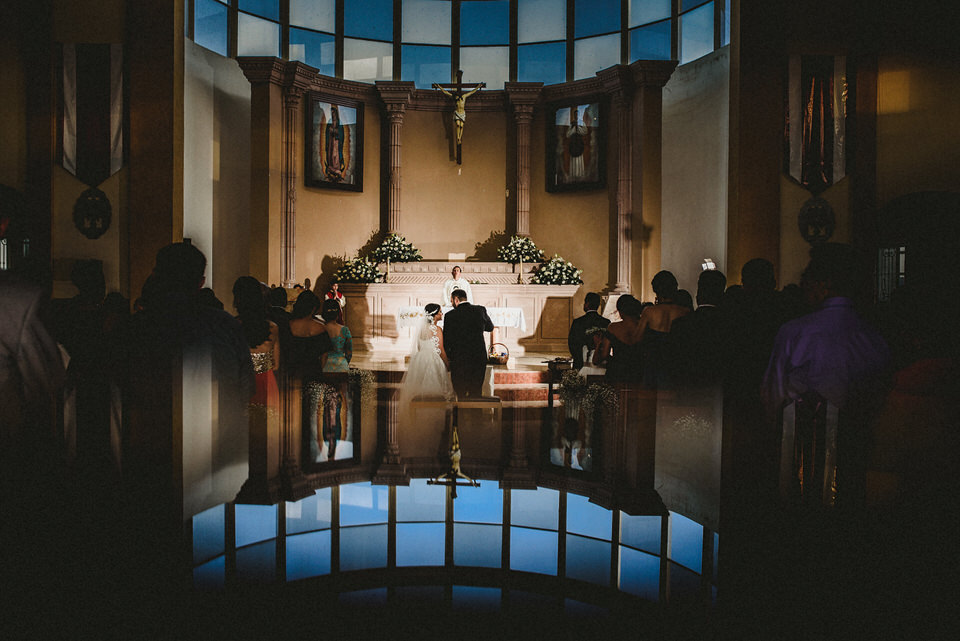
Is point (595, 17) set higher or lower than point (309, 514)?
higher

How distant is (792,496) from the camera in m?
1.61

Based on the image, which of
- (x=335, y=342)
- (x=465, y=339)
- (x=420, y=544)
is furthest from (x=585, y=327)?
(x=420, y=544)

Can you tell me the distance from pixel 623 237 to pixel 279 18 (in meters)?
8.99

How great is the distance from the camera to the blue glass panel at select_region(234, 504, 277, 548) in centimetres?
135

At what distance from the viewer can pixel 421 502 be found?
172cm

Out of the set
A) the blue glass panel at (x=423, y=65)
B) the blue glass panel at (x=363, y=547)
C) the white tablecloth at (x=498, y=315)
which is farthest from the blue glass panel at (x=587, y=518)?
the blue glass panel at (x=423, y=65)

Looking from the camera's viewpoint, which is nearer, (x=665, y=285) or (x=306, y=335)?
(x=665, y=285)

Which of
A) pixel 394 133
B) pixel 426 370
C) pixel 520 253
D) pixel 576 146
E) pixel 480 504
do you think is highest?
pixel 394 133

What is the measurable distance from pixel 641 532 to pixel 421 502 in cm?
58

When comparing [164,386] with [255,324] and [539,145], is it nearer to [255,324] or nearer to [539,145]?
[255,324]

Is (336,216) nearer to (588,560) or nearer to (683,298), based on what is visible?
(683,298)

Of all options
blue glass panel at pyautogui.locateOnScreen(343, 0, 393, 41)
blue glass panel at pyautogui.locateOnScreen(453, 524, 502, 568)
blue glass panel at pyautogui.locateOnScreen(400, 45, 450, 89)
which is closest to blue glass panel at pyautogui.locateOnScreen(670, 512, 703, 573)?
blue glass panel at pyautogui.locateOnScreen(453, 524, 502, 568)

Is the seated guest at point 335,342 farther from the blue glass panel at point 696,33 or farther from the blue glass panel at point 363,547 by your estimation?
the blue glass panel at point 696,33

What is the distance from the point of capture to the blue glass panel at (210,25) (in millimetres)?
13008
